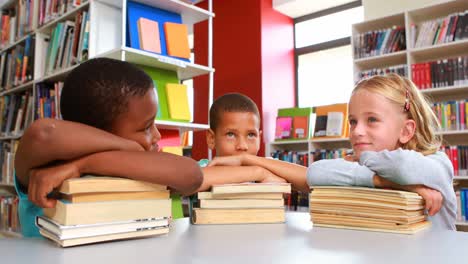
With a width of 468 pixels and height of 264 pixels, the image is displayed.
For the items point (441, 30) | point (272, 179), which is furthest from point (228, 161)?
point (441, 30)

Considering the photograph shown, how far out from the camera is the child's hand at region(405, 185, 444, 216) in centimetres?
76

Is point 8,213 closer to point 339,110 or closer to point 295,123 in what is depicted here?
point 295,123

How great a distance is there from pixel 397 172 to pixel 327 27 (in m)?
4.78

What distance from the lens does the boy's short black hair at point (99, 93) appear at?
0.69 m

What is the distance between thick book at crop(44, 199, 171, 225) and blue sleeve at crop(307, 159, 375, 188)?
0.34 metres

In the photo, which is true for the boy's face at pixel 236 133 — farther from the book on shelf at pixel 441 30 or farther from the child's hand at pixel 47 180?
the book on shelf at pixel 441 30

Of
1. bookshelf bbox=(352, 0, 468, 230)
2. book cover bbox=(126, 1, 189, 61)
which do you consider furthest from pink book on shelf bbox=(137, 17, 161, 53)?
bookshelf bbox=(352, 0, 468, 230)

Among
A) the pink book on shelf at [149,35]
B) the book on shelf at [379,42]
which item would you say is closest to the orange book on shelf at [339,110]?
the book on shelf at [379,42]

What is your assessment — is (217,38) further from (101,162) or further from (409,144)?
(101,162)

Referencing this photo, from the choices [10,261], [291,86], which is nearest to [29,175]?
[10,261]

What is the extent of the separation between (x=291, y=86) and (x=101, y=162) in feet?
15.9

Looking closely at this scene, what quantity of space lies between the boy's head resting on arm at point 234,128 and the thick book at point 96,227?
901 mm

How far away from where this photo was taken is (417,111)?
1.11 metres

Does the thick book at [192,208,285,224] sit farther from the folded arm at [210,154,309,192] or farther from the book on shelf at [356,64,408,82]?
the book on shelf at [356,64,408,82]
